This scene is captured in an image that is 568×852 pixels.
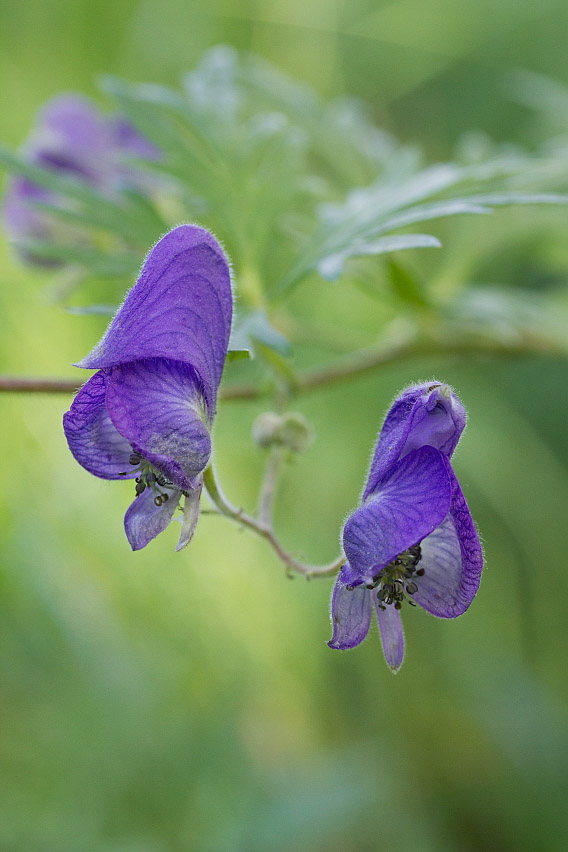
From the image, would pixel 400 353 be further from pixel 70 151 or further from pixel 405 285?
pixel 70 151

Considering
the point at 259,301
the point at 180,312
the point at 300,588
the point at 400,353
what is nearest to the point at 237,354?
the point at 180,312

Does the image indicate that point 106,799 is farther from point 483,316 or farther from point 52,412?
point 483,316

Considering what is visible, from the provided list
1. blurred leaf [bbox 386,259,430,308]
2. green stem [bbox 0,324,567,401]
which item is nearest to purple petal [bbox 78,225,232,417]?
green stem [bbox 0,324,567,401]

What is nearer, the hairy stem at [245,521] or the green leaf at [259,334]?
the hairy stem at [245,521]

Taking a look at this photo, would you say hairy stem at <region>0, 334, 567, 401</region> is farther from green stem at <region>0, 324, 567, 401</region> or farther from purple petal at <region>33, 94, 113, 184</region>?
purple petal at <region>33, 94, 113, 184</region>

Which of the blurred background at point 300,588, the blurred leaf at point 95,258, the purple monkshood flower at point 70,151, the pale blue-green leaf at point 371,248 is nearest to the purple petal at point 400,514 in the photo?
the pale blue-green leaf at point 371,248

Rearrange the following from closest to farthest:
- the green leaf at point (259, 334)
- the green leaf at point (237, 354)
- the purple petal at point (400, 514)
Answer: the purple petal at point (400, 514) < the green leaf at point (237, 354) < the green leaf at point (259, 334)

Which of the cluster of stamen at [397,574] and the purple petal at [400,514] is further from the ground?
the purple petal at [400,514]

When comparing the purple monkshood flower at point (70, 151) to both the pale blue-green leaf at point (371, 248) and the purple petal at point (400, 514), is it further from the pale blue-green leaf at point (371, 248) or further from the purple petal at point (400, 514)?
the purple petal at point (400, 514)
